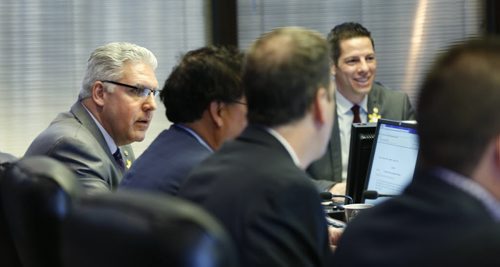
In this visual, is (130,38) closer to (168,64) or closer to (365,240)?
(168,64)

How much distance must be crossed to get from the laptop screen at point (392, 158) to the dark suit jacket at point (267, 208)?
1374 mm

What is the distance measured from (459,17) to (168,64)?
1.76 m

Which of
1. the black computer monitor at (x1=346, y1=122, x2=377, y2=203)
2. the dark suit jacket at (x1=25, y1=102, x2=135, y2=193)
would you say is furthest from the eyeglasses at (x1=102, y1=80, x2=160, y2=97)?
the black computer monitor at (x1=346, y1=122, x2=377, y2=203)

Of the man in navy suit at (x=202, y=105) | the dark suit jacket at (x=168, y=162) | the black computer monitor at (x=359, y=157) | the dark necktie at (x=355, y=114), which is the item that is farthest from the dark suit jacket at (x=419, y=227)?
the dark necktie at (x=355, y=114)

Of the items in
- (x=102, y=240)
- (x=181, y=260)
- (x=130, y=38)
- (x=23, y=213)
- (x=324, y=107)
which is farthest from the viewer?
(x=130, y=38)

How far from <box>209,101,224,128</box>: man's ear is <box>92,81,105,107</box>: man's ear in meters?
1.06

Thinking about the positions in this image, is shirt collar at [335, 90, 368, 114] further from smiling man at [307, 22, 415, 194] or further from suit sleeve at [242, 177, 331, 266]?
suit sleeve at [242, 177, 331, 266]

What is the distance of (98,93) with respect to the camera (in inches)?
143

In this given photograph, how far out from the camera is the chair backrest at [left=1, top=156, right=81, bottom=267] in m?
1.88

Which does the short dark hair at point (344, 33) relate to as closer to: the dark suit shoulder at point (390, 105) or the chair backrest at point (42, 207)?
the dark suit shoulder at point (390, 105)

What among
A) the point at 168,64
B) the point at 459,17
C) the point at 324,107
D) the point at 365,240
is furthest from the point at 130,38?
the point at 365,240

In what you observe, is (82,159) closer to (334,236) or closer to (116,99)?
(116,99)

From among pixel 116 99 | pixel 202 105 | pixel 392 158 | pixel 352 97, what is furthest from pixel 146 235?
pixel 352 97

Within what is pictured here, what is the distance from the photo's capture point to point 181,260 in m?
1.16
